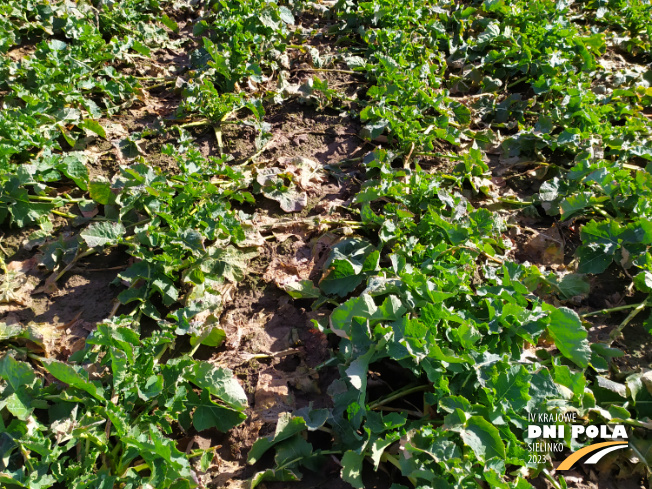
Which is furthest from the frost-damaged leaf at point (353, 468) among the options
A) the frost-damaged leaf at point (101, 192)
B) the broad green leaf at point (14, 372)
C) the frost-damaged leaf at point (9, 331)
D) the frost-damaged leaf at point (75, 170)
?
the frost-damaged leaf at point (75, 170)

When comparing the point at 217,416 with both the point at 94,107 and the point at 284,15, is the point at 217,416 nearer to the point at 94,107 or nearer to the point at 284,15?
the point at 94,107

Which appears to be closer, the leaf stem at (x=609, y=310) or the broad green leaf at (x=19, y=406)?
the broad green leaf at (x=19, y=406)

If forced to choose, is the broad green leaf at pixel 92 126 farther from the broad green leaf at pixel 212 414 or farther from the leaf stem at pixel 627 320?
the leaf stem at pixel 627 320

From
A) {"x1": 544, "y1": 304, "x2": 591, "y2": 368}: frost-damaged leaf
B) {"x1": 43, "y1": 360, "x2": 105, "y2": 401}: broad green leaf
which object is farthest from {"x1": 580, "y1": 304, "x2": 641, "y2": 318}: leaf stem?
{"x1": 43, "y1": 360, "x2": 105, "y2": 401}: broad green leaf

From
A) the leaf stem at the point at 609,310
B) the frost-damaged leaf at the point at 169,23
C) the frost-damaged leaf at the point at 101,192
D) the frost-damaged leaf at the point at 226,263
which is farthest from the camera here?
the frost-damaged leaf at the point at 169,23

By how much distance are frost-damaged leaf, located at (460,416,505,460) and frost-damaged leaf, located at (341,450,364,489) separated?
17.5 inches

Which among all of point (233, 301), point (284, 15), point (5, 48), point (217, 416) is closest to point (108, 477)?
point (217, 416)

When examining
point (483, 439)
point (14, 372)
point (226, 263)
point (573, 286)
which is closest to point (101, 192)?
point (226, 263)

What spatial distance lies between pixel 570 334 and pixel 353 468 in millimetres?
1199

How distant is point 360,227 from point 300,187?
638 mm

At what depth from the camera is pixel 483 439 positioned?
2014 mm

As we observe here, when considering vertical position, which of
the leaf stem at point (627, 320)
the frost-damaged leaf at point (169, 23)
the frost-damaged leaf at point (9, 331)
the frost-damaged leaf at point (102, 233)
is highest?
the frost-damaged leaf at point (169, 23)

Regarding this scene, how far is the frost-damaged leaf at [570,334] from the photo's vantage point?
2.44 meters

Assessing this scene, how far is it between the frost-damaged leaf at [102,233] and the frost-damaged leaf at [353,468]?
1.84 m
